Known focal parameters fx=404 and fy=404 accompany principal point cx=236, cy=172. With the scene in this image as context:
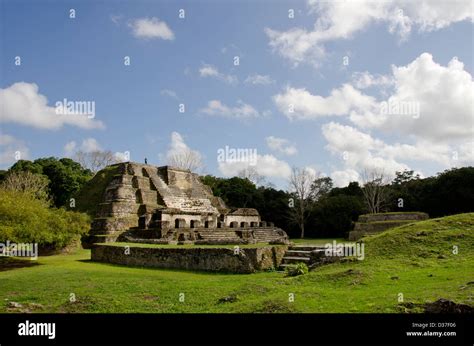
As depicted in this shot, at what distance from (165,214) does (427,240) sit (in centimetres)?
1826

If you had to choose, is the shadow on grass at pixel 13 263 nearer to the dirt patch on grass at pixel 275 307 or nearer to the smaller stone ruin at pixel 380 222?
the dirt patch on grass at pixel 275 307

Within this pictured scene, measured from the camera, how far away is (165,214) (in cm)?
2792

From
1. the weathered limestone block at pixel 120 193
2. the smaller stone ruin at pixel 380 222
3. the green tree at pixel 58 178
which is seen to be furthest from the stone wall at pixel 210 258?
the green tree at pixel 58 178

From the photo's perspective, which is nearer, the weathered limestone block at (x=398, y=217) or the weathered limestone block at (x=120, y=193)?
the weathered limestone block at (x=398, y=217)

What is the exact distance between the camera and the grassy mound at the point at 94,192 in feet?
102

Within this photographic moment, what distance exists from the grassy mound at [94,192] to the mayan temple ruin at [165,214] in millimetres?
342

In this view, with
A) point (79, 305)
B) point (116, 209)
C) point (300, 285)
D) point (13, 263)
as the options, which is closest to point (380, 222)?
point (300, 285)

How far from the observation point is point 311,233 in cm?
4175

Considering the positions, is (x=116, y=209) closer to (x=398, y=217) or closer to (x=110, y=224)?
(x=110, y=224)

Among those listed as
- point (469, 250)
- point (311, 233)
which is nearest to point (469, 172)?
point (311, 233)

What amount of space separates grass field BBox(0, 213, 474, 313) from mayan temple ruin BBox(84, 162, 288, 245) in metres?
5.40

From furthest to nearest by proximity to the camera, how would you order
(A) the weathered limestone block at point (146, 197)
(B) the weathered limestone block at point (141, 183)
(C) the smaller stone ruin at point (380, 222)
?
(B) the weathered limestone block at point (141, 183)
(A) the weathered limestone block at point (146, 197)
(C) the smaller stone ruin at point (380, 222)

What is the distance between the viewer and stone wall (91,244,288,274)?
48.4 ft
